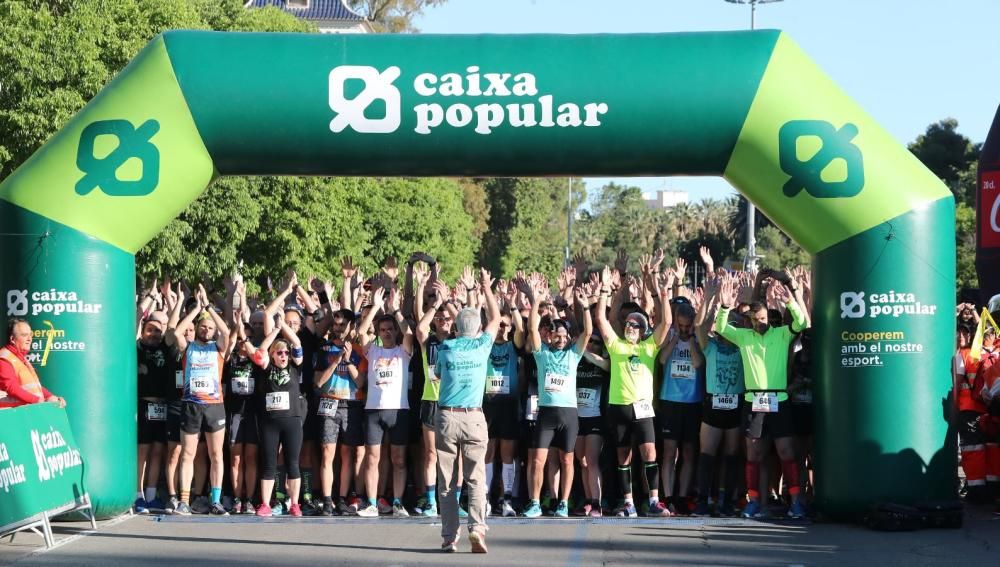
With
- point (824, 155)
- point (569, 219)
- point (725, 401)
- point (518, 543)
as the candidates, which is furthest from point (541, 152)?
point (569, 219)

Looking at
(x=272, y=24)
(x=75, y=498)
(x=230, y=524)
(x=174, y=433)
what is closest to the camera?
(x=75, y=498)

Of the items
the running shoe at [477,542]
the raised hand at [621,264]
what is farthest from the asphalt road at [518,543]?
the raised hand at [621,264]

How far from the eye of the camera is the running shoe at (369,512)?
11.1 m

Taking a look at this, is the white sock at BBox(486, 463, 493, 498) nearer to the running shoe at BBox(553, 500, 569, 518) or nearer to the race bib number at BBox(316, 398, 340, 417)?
the running shoe at BBox(553, 500, 569, 518)

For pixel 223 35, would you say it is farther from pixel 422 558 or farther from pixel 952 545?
pixel 952 545

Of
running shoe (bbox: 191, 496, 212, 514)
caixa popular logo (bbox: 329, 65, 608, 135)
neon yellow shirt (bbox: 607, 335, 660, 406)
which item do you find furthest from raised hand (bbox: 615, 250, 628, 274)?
running shoe (bbox: 191, 496, 212, 514)

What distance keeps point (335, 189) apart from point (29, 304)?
22.3 metres

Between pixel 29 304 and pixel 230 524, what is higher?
pixel 29 304

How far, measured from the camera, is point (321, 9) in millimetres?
62562

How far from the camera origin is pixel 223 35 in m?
10.4

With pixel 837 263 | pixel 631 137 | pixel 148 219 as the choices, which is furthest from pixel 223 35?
pixel 837 263

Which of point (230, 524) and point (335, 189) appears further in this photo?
point (335, 189)

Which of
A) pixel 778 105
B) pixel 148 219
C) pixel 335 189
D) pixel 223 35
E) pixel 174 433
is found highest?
pixel 335 189

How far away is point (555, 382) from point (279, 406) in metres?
2.28
